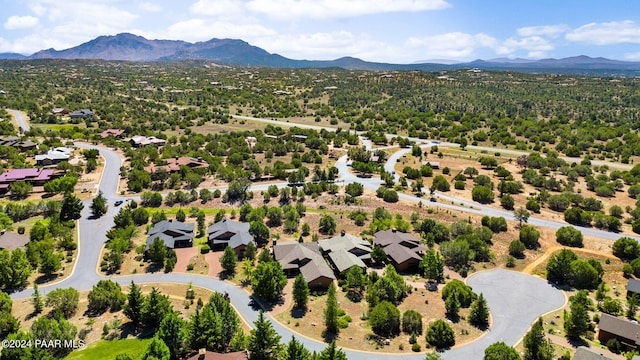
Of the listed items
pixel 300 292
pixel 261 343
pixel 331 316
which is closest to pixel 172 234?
pixel 300 292

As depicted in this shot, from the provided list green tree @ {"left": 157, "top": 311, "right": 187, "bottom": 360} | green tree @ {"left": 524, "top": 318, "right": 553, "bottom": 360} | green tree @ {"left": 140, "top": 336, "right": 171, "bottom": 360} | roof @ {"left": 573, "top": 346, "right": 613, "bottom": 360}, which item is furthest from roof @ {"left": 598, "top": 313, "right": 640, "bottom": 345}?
green tree @ {"left": 140, "top": 336, "right": 171, "bottom": 360}

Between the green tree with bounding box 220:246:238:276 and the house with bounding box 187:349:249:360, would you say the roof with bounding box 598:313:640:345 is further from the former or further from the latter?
the green tree with bounding box 220:246:238:276

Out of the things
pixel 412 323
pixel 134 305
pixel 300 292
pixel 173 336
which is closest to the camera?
pixel 173 336

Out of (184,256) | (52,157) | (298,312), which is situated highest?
(52,157)

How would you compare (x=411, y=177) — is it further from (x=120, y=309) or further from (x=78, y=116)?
(x=78, y=116)

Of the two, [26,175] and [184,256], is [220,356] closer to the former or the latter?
[184,256]

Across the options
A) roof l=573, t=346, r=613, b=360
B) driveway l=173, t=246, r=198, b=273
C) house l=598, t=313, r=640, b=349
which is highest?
roof l=573, t=346, r=613, b=360
